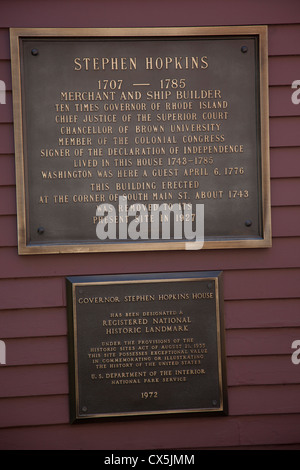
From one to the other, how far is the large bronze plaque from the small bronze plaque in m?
0.27

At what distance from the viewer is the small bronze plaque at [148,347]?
293 cm

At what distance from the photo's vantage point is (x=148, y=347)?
2.98 m

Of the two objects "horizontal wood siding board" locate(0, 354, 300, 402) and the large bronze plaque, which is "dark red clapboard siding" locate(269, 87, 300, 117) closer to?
the large bronze plaque

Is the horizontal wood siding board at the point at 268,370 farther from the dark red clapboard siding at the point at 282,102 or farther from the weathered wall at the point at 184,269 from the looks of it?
the dark red clapboard siding at the point at 282,102

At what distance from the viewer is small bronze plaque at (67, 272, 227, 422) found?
2.93 metres

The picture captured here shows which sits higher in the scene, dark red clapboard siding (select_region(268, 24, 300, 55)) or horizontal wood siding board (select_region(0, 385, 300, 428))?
dark red clapboard siding (select_region(268, 24, 300, 55))

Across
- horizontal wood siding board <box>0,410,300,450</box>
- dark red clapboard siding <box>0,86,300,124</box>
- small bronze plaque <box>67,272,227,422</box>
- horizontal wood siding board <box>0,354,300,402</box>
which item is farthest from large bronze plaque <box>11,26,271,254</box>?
horizontal wood siding board <box>0,410,300,450</box>

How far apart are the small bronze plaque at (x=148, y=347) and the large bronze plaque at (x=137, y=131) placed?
0.27 meters

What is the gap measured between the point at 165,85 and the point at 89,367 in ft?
5.91

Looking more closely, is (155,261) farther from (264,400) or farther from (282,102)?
(282,102)

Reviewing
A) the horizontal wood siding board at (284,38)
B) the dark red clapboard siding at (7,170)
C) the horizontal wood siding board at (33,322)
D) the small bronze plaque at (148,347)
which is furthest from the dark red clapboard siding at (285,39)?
the horizontal wood siding board at (33,322)

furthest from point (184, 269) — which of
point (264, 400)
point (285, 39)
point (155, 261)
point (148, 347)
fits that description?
point (285, 39)
